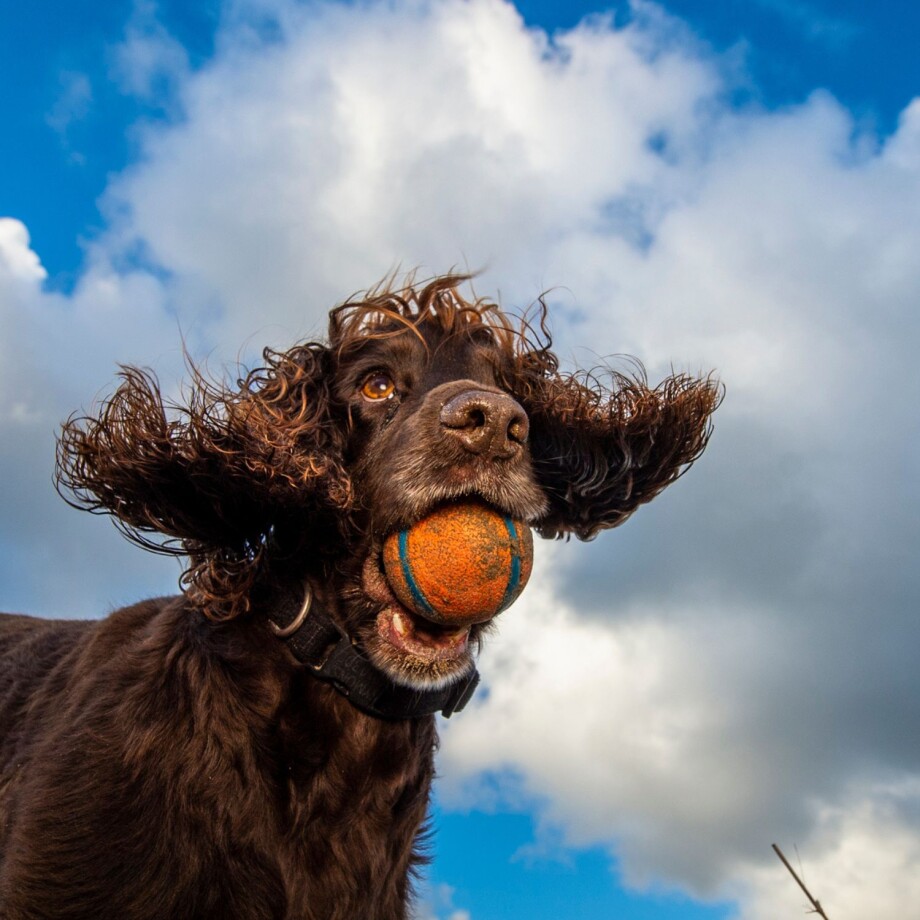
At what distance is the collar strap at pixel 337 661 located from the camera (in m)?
3.90

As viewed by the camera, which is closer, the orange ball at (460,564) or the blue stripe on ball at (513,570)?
the orange ball at (460,564)

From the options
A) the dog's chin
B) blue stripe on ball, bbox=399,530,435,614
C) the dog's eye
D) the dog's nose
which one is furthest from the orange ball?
the dog's eye

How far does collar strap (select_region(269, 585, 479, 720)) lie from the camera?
12.8 ft

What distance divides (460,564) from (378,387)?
1.24 meters

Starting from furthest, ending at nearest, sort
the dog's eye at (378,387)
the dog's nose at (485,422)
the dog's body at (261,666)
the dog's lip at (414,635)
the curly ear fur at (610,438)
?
the curly ear fur at (610,438)
the dog's eye at (378,387)
the dog's lip at (414,635)
the dog's nose at (485,422)
the dog's body at (261,666)

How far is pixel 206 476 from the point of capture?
170 inches

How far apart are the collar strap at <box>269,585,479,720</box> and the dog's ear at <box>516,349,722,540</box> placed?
1786 millimetres

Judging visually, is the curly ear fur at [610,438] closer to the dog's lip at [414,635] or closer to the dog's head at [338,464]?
the dog's head at [338,464]

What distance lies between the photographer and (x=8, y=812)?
4.29 m

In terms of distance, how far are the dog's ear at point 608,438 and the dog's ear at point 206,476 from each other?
1.42 metres

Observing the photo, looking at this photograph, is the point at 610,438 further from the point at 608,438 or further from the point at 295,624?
the point at 295,624

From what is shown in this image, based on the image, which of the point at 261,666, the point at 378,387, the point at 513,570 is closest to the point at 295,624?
the point at 261,666

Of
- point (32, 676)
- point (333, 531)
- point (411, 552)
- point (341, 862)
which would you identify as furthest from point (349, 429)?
point (32, 676)

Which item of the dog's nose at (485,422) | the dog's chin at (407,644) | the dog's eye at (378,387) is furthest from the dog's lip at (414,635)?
the dog's eye at (378,387)
